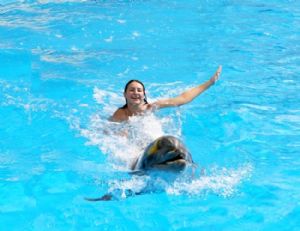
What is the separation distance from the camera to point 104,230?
4.27 m

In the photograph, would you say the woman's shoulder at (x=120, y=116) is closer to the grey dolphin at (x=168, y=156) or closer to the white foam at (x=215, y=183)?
the white foam at (x=215, y=183)

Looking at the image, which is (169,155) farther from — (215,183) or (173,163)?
(215,183)

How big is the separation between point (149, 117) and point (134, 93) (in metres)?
0.39

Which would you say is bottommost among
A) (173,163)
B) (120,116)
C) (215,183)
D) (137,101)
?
(215,183)

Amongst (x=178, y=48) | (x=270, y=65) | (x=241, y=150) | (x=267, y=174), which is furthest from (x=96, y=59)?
(x=267, y=174)

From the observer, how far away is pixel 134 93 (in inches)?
236

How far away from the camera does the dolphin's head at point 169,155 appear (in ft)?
13.4

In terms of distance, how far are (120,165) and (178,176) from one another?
3.51 feet

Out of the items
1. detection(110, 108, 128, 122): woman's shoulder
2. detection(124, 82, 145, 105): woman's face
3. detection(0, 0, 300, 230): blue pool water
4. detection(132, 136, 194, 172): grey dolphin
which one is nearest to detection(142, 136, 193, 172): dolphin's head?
detection(132, 136, 194, 172): grey dolphin

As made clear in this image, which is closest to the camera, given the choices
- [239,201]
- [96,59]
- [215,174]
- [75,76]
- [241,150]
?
[239,201]

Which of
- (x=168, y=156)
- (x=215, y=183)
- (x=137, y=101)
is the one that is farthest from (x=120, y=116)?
(x=168, y=156)

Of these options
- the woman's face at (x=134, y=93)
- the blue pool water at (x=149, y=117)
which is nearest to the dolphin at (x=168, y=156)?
the blue pool water at (x=149, y=117)

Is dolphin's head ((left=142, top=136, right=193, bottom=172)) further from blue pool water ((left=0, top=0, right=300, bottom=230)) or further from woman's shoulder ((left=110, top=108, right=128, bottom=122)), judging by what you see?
woman's shoulder ((left=110, top=108, right=128, bottom=122))

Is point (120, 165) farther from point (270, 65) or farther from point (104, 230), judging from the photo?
point (270, 65)
